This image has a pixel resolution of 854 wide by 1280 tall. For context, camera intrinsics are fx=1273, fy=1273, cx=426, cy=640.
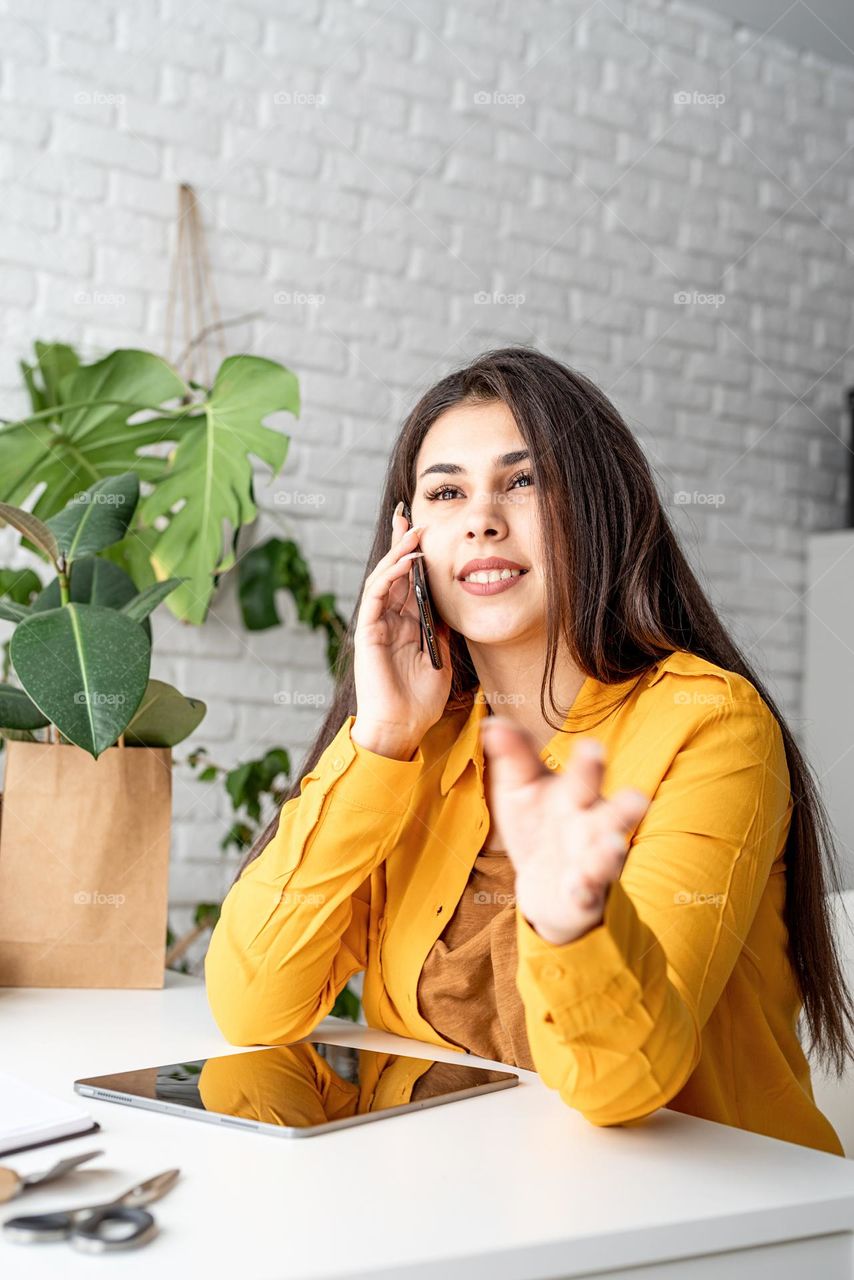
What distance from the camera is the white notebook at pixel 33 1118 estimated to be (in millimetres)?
773

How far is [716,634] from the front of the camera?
1.30 metres

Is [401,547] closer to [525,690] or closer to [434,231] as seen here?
[525,690]

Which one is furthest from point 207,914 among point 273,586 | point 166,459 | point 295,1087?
point 295,1087

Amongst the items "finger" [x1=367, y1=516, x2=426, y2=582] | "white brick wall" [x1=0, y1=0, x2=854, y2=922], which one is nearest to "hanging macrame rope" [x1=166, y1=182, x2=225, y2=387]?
"white brick wall" [x1=0, y1=0, x2=854, y2=922]

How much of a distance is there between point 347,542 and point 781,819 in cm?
153

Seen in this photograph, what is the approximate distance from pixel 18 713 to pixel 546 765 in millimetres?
682

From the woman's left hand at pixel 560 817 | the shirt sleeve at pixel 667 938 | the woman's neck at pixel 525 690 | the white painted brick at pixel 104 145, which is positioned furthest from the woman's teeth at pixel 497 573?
the white painted brick at pixel 104 145

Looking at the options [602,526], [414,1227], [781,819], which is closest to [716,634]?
[602,526]

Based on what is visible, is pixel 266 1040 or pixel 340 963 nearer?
pixel 266 1040

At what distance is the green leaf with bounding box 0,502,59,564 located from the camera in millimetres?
1377

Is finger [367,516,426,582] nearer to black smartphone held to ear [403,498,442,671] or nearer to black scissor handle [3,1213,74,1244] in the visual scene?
black smartphone held to ear [403,498,442,671]

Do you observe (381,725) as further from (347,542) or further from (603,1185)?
(347,542)

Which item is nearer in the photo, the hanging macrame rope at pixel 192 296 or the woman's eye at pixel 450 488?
the woman's eye at pixel 450 488

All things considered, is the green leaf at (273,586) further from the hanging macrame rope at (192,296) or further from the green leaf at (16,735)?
the green leaf at (16,735)
